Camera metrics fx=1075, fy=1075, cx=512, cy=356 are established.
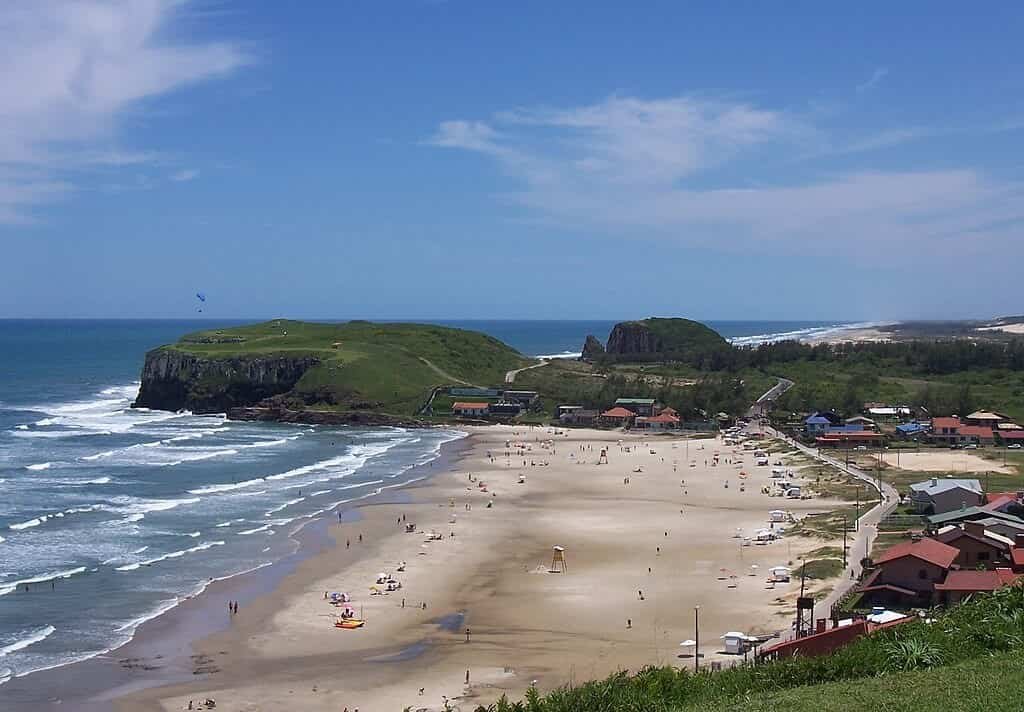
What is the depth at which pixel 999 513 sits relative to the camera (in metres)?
43.9

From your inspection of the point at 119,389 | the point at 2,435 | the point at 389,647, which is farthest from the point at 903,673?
the point at 119,389

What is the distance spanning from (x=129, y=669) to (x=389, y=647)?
7872mm

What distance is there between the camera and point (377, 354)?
126188 millimetres

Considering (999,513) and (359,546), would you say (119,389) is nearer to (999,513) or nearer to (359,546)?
(359,546)

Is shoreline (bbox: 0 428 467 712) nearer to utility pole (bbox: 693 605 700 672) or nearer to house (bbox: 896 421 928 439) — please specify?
utility pole (bbox: 693 605 700 672)

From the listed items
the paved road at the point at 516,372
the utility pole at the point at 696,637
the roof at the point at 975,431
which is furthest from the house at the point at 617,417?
the utility pole at the point at 696,637

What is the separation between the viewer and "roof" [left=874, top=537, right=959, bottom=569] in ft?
113

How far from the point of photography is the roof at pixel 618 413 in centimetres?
10272

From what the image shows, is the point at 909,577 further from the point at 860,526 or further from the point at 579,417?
the point at 579,417

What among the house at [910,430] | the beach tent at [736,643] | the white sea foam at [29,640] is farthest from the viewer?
the house at [910,430]

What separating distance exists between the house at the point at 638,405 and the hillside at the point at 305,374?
2074 cm

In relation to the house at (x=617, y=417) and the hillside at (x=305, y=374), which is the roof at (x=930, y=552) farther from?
the hillside at (x=305, y=374)

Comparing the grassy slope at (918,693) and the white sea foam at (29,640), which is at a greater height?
the grassy slope at (918,693)

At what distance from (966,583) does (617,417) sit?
6959cm
